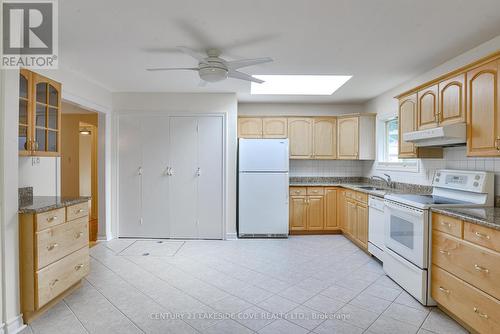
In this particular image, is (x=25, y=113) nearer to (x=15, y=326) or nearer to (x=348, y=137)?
(x=15, y=326)

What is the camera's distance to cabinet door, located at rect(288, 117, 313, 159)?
4707 mm

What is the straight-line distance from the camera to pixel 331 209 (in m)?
4.52

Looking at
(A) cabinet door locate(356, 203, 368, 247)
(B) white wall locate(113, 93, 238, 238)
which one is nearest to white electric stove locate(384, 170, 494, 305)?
(A) cabinet door locate(356, 203, 368, 247)

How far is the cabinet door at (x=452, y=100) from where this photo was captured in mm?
2383

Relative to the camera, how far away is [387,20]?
2027mm

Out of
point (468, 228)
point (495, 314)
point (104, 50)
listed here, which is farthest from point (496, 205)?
point (104, 50)

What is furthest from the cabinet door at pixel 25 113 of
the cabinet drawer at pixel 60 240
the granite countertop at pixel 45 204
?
the cabinet drawer at pixel 60 240

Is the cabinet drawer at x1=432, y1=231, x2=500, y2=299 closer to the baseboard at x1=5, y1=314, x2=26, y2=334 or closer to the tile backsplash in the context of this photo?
the tile backsplash

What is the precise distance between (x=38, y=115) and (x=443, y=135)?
11.9 feet

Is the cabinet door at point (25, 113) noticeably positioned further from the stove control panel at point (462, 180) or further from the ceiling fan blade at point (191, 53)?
the stove control panel at point (462, 180)

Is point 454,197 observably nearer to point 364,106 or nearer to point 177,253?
point 364,106

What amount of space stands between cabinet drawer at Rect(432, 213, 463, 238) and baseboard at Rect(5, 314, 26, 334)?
3359 mm

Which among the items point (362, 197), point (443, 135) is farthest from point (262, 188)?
point (443, 135)

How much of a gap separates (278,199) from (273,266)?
4.41 ft
